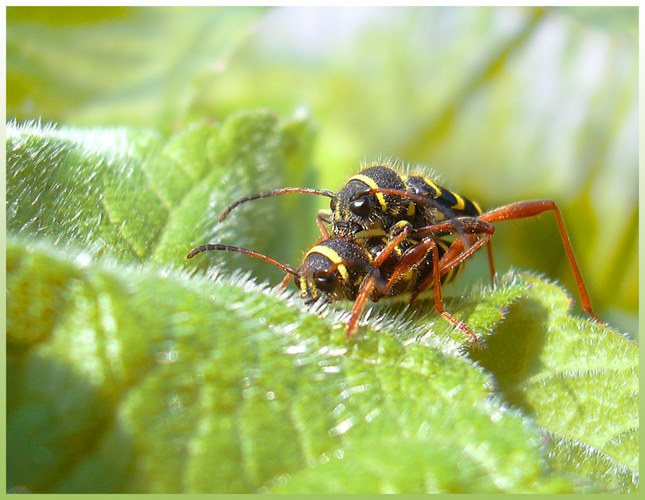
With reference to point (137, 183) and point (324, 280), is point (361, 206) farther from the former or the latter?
point (137, 183)

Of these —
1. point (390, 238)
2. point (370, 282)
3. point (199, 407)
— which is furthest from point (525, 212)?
point (199, 407)

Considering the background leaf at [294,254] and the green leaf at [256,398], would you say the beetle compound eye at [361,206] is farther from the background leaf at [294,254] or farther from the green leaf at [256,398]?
the green leaf at [256,398]

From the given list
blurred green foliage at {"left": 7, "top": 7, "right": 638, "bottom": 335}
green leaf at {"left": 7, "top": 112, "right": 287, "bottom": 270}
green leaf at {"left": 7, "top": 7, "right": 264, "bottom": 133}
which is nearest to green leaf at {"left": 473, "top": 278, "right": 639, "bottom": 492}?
green leaf at {"left": 7, "top": 112, "right": 287, "bottom": 270}

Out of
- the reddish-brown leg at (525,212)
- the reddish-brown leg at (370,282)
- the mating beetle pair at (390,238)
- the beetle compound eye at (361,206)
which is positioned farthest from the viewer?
the reddish-brown leg at (525,212)

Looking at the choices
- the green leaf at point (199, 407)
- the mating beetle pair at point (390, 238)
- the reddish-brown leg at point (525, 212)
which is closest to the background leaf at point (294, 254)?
the green leaf at point (199, 407)

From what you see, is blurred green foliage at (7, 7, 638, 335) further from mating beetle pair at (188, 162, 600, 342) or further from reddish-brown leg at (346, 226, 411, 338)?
reddish-brown leg at (346, 226, 411, 338)

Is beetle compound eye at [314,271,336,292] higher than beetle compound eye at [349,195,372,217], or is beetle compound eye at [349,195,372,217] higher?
beetle compound eye at [349,195,372,217]
